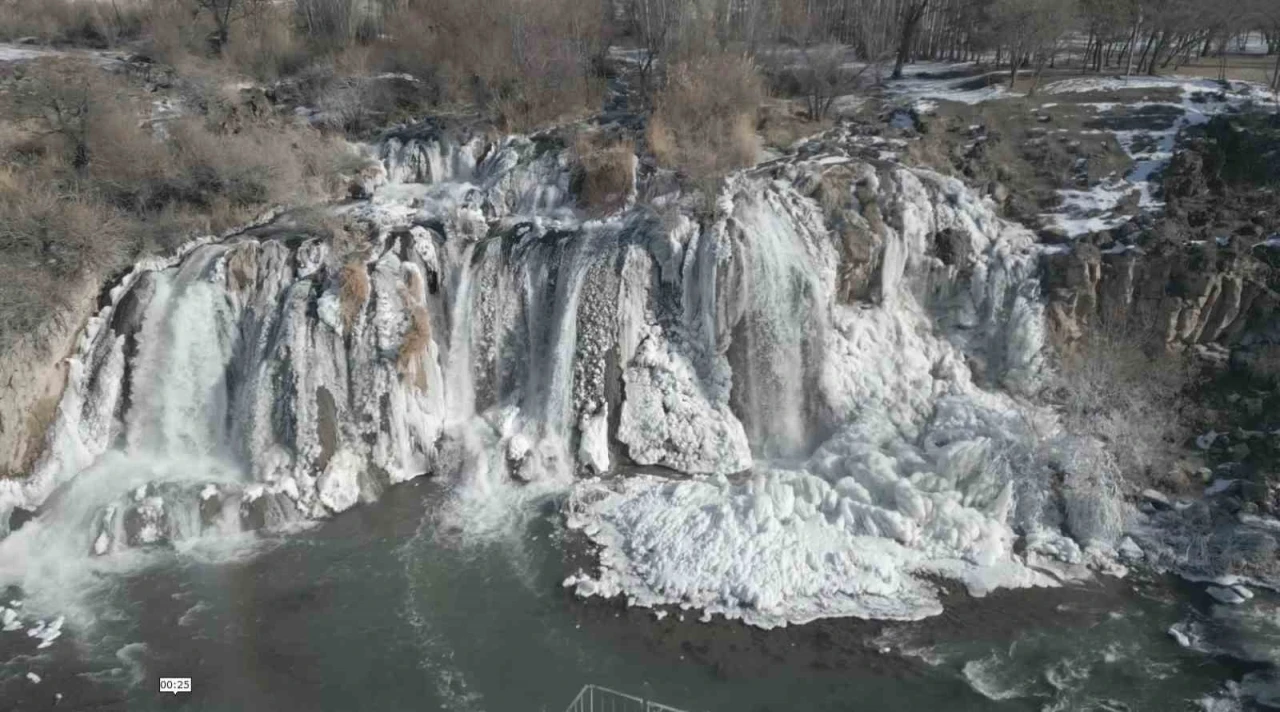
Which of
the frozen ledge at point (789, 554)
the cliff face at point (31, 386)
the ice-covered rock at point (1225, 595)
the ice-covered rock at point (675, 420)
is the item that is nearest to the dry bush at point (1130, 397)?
the ice-covered rock at point (1225, 595)

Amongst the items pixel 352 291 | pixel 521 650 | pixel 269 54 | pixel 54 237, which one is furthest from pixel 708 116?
pixel 269 54

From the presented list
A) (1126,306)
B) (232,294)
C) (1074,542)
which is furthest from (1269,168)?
(232,294)

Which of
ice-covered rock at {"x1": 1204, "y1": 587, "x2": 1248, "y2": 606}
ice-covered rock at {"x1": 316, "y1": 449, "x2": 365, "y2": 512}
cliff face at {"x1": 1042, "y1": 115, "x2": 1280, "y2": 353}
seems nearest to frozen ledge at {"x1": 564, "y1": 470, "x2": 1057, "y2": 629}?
ice-covered rock at {"x1": 1204, "y1": 587, "x2": 1248, "y2": 606}

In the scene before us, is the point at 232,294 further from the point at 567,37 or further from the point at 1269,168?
the point at 1269,168

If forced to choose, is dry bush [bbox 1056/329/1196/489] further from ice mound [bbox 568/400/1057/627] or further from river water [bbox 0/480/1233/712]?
river water [bbox 0/480/1233/712]

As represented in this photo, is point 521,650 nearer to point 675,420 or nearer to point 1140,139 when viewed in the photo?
point 675,420
